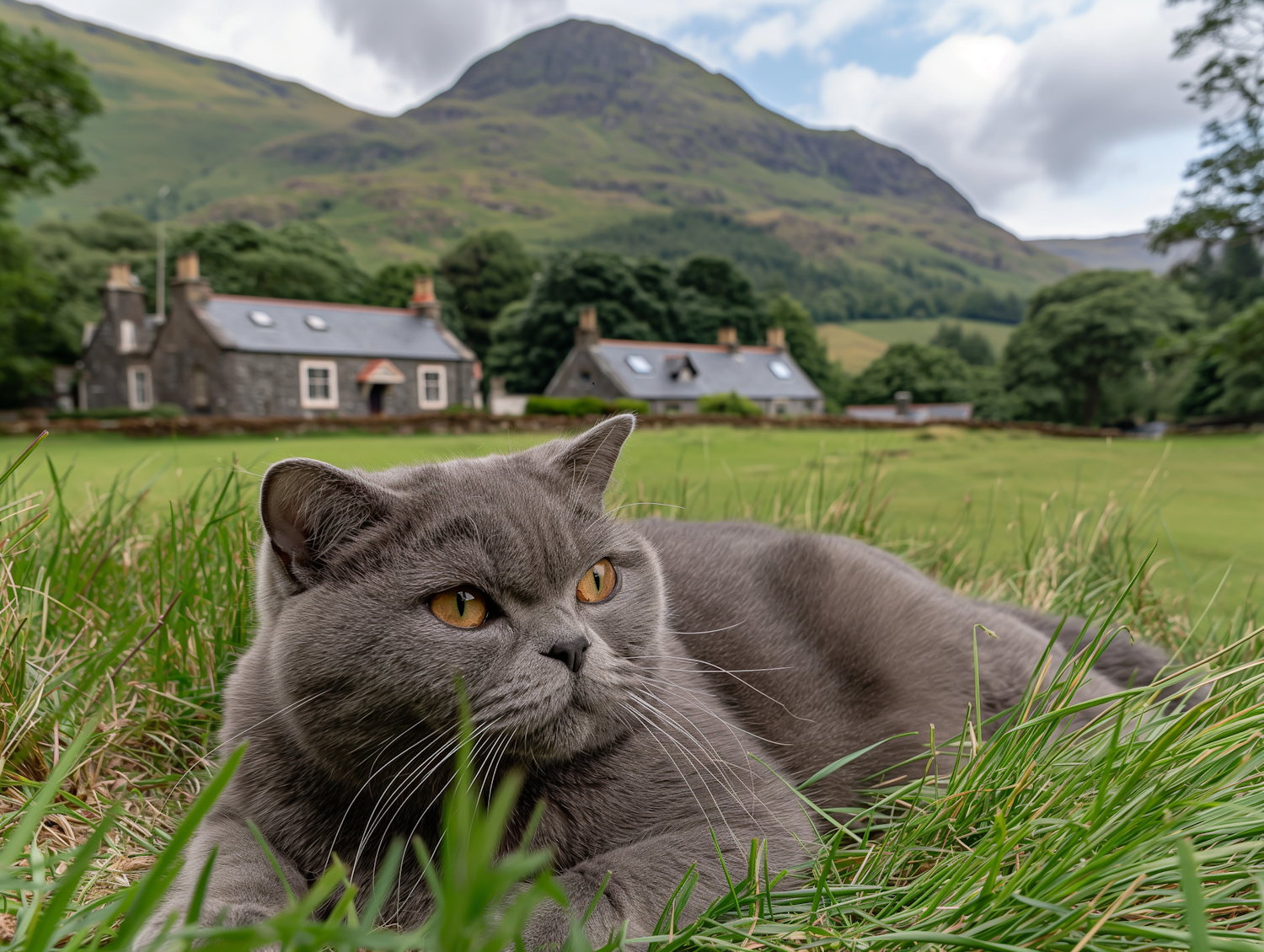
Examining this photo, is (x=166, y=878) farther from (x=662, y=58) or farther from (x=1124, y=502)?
(x=662, y=58)

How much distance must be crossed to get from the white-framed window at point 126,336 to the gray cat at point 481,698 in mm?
30976

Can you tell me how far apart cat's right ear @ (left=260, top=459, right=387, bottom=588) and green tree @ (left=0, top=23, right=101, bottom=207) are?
20.0m

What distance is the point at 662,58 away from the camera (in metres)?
177

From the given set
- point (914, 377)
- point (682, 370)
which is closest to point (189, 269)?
point (682, 370)

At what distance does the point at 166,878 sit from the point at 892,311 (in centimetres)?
8634

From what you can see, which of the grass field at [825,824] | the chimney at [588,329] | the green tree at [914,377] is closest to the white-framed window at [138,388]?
the chimney at [588,329]

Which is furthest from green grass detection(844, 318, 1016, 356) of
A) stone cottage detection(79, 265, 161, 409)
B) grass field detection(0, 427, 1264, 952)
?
grass field detection(0, 427, 1264, 952)

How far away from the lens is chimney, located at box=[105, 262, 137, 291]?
86.4 feet

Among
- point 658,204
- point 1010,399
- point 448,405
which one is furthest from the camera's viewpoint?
point 658,204

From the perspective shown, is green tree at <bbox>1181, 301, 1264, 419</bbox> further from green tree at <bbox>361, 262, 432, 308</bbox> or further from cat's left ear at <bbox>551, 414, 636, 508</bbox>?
green tree at <bbox>361, 262, 432, 308</bbox>

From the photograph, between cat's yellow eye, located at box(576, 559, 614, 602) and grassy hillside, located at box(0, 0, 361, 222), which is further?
grassy hillside, located at box(0, 0, 361, 222)

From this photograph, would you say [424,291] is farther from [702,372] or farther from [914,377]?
[914,377]

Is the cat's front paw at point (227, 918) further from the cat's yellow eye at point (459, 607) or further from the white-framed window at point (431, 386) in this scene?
the white-framed window at point (431, 386)

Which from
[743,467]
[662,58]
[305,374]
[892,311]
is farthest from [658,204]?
[743,467]
